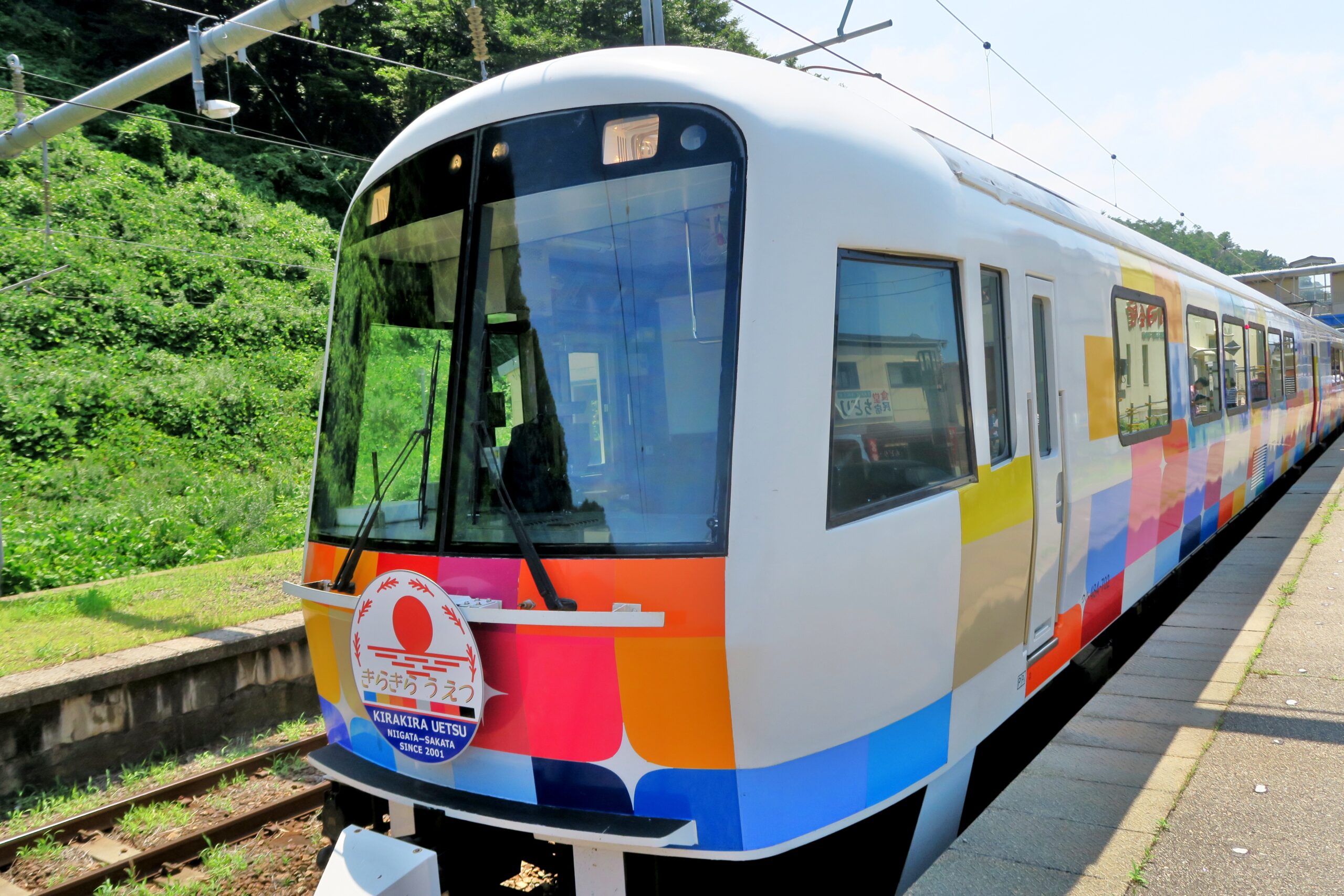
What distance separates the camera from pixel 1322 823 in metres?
3.42

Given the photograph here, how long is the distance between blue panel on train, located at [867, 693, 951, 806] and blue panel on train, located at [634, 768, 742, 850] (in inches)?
21.7

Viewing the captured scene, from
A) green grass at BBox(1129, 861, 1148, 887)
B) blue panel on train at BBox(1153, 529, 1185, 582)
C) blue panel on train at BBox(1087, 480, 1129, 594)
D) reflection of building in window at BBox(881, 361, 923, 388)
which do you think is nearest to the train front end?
reflection of building in window at BBox(881, 361, 923, 388)

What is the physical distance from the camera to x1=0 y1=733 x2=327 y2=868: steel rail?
16.2 ft

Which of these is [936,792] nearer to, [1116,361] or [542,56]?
[1116,361]

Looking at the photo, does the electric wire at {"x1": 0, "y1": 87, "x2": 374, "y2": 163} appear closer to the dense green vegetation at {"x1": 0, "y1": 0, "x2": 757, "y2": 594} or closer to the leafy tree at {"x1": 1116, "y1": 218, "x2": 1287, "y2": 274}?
the dense green vegetation at {"x1": 0, "y1": 0, "x2": 757, "y2": 594}

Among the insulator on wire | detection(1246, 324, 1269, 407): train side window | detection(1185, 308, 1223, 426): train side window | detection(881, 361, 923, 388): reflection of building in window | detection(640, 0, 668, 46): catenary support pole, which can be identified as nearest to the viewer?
detection(881, 361, 923, 388): reflection of building in window

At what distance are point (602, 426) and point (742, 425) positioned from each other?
0.48 m

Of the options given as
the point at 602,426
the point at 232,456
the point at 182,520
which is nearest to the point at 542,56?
the point at 232,456

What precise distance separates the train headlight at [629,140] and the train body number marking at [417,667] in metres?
1.45

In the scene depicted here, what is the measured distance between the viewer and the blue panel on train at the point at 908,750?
3.19 meters

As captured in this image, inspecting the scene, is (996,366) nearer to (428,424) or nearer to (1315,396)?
(428,424)

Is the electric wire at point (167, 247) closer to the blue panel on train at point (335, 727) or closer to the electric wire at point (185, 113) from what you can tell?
the electric wire at point (185, 113)

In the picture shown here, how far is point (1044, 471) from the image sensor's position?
173 inches

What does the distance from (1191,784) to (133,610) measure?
7.70 m
